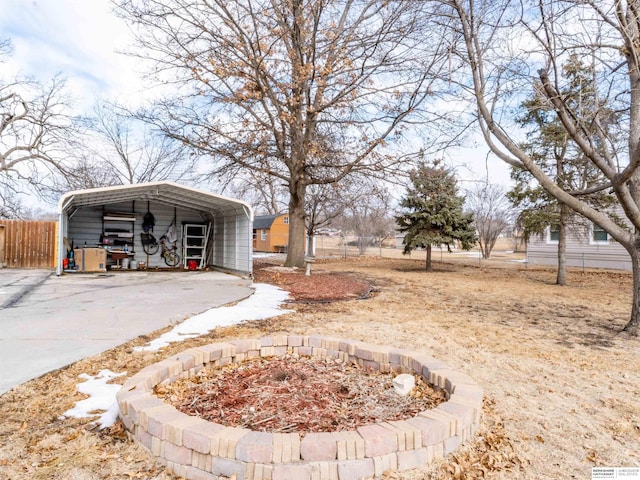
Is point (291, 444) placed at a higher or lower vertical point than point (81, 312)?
higher

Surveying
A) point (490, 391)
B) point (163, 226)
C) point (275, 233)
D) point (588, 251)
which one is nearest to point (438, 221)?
point (588, 251)

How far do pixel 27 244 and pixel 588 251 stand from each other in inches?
895

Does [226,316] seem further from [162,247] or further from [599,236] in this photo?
[599,236]

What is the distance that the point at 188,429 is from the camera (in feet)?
6.38

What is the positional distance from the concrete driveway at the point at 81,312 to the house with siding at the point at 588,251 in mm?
13581

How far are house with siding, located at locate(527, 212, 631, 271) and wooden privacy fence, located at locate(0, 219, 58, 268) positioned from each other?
18.6 metres

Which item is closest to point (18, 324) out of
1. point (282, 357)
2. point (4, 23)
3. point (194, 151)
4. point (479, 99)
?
point (282, 357)

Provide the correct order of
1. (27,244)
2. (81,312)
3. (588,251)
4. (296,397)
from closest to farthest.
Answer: (296,397) < (81,312) < (27,244) < (588,251)

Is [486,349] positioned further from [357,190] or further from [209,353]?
[357,190]

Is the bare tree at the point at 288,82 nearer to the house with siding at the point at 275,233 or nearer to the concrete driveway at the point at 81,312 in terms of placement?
the concrete driveway at the point at 81,312

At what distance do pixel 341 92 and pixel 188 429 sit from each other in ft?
31.2

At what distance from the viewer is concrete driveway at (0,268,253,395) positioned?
3678mm

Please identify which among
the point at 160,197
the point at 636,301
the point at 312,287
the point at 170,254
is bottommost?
the point at 312,287

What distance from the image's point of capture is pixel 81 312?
565 centimetres
